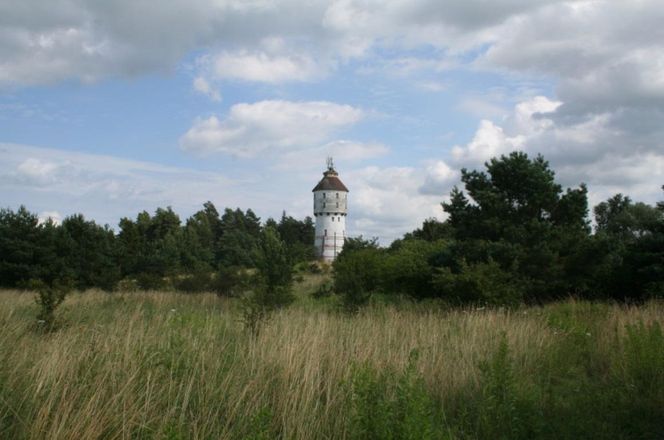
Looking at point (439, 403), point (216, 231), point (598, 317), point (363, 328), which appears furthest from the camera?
point (216, 231)

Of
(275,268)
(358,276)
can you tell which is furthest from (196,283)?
(358,276)

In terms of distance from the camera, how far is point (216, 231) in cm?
8694

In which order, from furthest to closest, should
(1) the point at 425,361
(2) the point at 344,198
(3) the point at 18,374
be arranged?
(2) the point at 344,198
(1) the point at 425,361
(3) the point at 18,374

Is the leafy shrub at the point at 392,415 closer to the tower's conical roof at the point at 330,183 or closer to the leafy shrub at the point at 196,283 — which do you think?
the leafy shrub at the point at 196,283

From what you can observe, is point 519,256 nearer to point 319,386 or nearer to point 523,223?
point 523,223

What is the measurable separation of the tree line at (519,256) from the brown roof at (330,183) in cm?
5637

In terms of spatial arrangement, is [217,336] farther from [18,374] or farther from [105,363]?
[18,374]

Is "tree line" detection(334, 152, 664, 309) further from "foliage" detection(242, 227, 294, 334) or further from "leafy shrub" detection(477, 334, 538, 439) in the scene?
"leafy shrub" detection(477, 334, 538, 439)

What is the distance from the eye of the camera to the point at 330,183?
79.2m

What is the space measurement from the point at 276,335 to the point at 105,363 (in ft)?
8.24

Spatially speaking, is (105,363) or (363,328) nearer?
(105,363)

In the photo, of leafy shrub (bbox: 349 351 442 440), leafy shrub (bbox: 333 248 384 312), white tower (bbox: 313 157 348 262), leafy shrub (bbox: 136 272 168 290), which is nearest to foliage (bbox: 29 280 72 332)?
leafy shrub (bbox: 349 351 442 440)

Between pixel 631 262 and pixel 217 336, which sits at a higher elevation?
pixel 631 262

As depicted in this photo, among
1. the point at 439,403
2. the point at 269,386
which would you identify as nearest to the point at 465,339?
the point at 439,403
